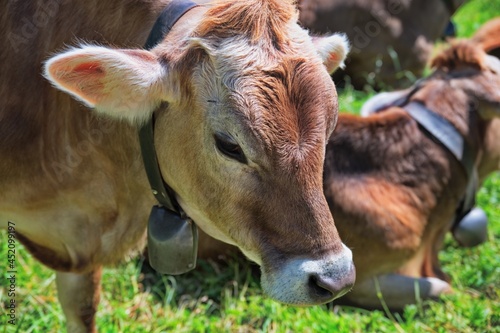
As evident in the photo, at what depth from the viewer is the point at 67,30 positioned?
311 cm

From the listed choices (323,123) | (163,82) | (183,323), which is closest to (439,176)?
(183,323)

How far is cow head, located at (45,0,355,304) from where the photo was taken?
259 centimetres

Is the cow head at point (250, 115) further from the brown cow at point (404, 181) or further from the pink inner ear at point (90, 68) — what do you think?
the brown cow at point (404, 181)

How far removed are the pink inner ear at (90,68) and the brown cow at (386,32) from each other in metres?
4.33

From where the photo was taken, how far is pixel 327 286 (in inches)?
102

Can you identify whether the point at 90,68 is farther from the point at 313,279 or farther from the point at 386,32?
the point at 386,32

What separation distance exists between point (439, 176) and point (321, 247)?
2.18 m

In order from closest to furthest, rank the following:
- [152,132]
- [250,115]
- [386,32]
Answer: [250,115] → [152,132] → [386,32]

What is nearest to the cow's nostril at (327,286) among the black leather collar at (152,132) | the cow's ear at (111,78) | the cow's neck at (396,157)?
the black leather collar at (152,132)

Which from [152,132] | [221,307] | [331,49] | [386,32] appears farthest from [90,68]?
[386,32]

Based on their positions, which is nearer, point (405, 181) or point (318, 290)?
point (318, 290)

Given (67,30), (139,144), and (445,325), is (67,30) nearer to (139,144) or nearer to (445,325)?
(139,144)

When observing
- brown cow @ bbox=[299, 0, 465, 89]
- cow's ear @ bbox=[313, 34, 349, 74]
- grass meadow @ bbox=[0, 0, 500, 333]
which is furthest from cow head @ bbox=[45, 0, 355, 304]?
brown cow @ bbox=[299, 0, 465, 89]

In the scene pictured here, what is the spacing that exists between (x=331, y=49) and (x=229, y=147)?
0.74 m
